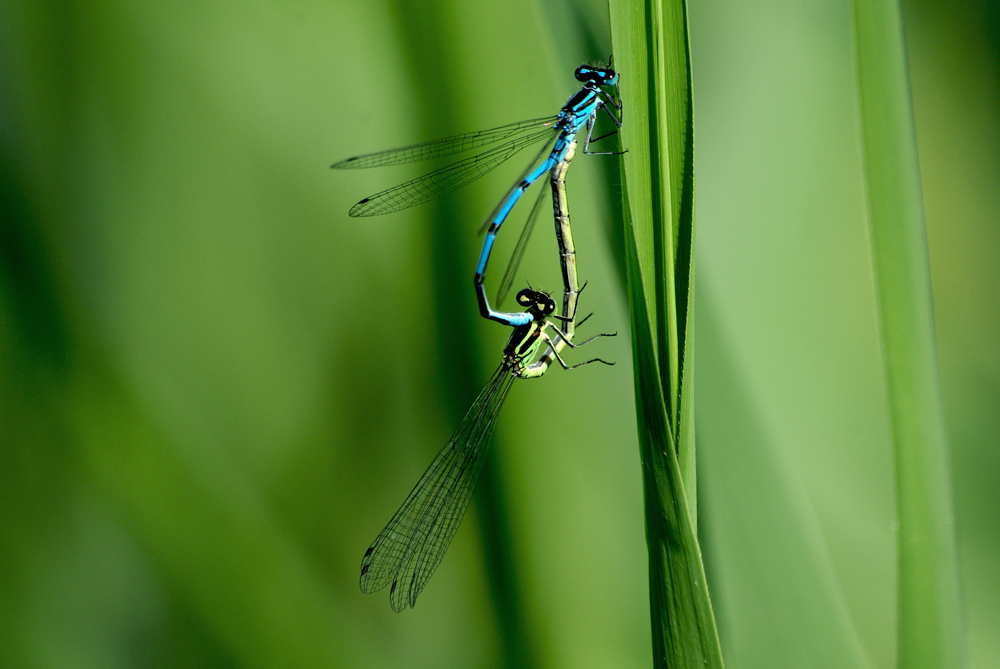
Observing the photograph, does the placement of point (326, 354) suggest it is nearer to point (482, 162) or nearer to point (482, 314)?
point (482, 314)

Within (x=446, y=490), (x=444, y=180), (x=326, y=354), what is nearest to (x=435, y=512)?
(x=446, y=490)

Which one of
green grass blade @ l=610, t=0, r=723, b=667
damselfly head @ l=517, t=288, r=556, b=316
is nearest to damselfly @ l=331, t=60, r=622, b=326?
damselfly head @ l=517, t=288, r=556, b=316

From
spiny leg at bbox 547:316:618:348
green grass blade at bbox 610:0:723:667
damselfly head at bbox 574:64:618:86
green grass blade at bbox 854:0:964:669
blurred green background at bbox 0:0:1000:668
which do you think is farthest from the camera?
spiny leg at bbox 547:316:618:348

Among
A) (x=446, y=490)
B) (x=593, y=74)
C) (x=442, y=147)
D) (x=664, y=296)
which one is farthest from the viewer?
(x=446, y=490)

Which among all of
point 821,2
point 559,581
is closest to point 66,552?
point 559,581

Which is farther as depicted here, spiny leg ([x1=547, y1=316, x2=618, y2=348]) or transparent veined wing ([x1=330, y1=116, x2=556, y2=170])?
spiny leg ([x1=547, y1=316, x2=618, y2=348])

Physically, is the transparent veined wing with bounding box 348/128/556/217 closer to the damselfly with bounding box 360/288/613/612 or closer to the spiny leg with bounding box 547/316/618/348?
the damselfly with bounding box 360/288/613/612

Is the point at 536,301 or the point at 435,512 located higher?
the point at 536,301

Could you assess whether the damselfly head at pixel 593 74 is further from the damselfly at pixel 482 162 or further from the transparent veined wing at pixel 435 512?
the transparent veined wing at pixel 435 512
